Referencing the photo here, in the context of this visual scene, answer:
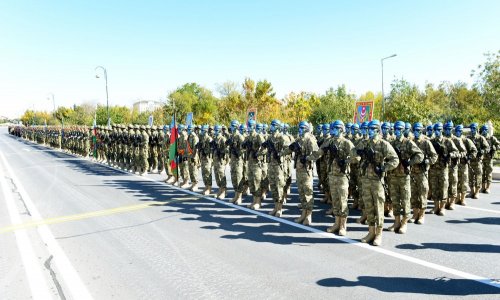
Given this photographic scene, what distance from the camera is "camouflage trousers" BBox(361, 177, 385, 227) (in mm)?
6611

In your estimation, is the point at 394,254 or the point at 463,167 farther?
the point at 463,167

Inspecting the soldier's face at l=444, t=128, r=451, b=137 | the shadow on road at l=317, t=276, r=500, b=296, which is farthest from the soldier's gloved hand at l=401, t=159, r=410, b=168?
the soldier's face at l=444, t=128, r=451, b=137

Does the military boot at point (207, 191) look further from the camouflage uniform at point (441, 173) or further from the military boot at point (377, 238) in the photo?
the camouflage uniform at point (441, 173)

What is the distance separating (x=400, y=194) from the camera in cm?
744

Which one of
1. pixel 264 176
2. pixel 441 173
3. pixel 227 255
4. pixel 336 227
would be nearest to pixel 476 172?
pixel 441 173

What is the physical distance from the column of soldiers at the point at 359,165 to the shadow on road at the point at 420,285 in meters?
1.57

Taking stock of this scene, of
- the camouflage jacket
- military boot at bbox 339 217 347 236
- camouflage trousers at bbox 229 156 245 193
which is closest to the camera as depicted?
military boot at bbox 339 217 347 236

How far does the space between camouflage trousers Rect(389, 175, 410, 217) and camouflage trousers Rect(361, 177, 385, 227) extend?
89cm

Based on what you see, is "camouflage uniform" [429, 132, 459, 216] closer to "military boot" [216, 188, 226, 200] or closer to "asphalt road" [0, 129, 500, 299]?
"asphalt road" [0, 129, 500, 299]

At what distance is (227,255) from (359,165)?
10.0ft

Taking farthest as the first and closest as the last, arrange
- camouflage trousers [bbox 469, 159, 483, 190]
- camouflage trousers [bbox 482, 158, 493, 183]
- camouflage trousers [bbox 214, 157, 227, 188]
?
camouflage trousers [bbox 482, 158, 493, 183]
camouflage trousers [bbox 214, 157, 227, 188]
camouflage trousers [bbox 469, 159, 483, 190]

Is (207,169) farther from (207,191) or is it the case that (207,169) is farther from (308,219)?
(308,219)

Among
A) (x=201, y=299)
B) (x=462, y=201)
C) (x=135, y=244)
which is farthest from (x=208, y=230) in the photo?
(x=462, y=201)

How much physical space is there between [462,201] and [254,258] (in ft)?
22.3
